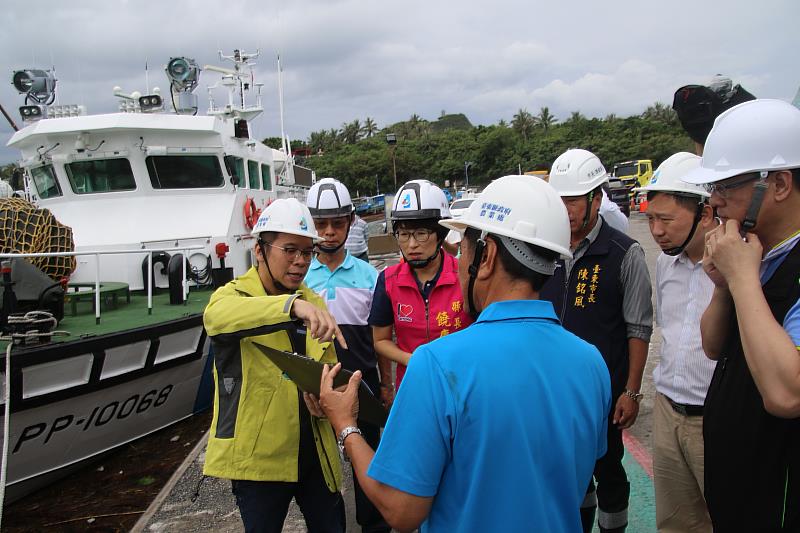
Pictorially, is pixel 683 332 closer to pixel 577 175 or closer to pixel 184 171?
pixel 577 175

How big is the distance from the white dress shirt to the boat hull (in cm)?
397

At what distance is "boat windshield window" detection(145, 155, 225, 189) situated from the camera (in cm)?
701

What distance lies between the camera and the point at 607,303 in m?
2.50

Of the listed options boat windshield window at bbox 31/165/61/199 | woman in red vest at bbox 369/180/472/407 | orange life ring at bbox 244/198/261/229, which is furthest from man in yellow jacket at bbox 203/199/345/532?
boat windshield window at bbox 31/165/61/199

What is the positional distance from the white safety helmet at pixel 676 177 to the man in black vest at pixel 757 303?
0.78 metres

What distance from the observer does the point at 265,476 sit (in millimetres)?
2039

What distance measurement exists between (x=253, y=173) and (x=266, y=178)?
736mm

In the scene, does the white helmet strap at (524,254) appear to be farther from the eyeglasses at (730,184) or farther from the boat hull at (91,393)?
the boat hull at (91,393)

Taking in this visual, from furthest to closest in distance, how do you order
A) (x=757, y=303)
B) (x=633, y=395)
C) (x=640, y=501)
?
1. (x=640, y=501)
2. (x=633, y=395)
3. (x=757, y=303)

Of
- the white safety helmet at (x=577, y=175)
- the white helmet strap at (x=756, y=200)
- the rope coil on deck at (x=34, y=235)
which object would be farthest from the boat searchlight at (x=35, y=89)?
the white helmet strap at (x=756, y=200)

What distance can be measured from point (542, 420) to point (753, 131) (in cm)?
95

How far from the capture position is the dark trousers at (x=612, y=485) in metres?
2.54

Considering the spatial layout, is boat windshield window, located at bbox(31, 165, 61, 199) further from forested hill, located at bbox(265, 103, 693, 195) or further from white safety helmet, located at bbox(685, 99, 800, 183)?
forested hill, located at bbox(265, 103, 693, 195)

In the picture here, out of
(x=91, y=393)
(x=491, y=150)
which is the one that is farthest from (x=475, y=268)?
(x=491, y=150)
